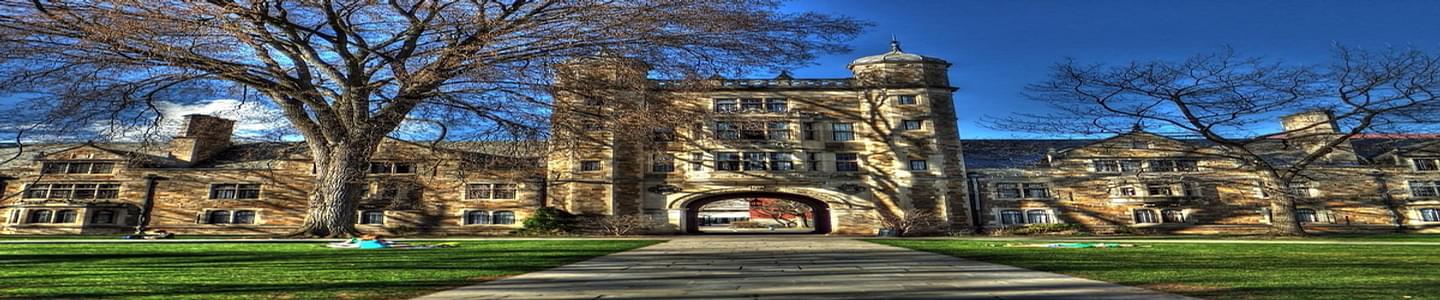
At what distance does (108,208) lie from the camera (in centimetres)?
2895

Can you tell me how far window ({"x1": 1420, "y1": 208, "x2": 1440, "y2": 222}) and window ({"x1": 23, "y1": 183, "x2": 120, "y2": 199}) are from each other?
67.4 m

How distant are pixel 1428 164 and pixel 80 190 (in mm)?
71459

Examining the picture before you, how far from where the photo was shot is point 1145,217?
100 feet

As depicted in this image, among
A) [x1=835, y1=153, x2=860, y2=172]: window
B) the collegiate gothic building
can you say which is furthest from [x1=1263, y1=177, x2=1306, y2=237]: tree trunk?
[x1=835, y1=153, x2=860, y2=172]: window

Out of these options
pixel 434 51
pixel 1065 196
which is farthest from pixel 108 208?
pixel 1065 196

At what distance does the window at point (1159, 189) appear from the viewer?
31139 mm

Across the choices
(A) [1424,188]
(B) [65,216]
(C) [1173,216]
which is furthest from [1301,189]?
(B) [65,216]

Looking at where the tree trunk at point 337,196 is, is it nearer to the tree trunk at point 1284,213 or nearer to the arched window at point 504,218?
the arched window at point 504,218

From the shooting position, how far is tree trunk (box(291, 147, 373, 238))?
12945mm

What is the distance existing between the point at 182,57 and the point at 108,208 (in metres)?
30.0

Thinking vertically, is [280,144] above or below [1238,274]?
above

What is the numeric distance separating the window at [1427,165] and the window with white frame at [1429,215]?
2281 millimetres

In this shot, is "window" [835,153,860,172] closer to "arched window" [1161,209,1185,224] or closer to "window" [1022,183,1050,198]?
"window" [1022,183,1050,198]

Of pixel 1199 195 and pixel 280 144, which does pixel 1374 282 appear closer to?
pixel 280 144
